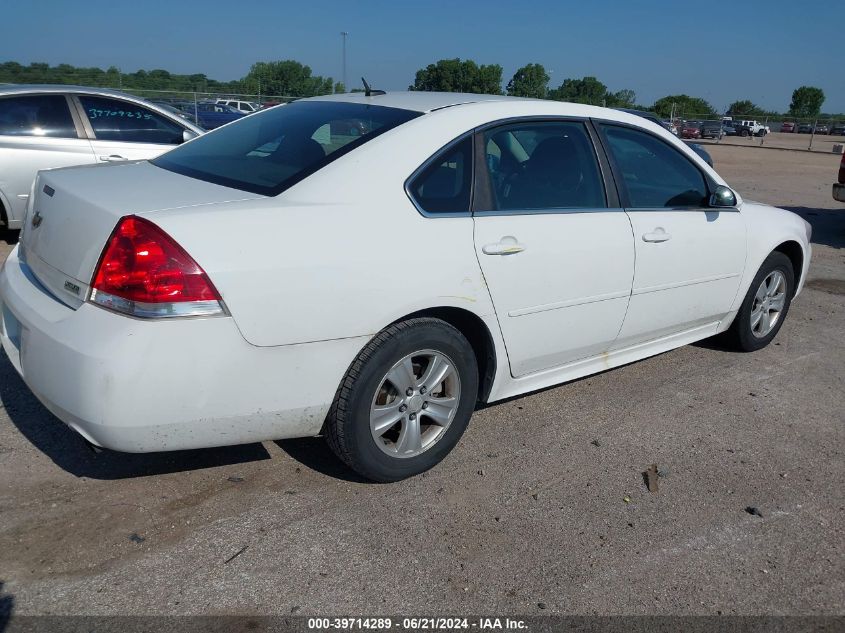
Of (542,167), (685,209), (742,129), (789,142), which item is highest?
(742,129)

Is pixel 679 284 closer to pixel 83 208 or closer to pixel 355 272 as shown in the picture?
pixel 355 272

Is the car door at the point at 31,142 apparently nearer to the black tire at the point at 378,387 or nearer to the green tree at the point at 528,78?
the black tire at the point at 378,387

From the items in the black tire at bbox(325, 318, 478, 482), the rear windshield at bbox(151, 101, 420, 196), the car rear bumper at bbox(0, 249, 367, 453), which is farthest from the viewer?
the rear windshield at bbox(151, 101, 420, 196)

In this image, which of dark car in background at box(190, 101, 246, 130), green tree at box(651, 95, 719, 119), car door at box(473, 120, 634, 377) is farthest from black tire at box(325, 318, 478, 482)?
green tree at box(651, 95, 719, 119)

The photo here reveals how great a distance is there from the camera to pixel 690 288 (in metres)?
4.41

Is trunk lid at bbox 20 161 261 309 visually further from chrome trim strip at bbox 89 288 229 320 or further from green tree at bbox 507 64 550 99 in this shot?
green tree at bbox 507 64 550 99

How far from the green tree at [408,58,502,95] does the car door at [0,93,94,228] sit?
90.3 meters

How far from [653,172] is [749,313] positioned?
4.49ft

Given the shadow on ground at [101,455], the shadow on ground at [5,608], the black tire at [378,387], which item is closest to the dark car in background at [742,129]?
the black tire at [378,387]

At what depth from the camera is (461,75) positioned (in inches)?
4006

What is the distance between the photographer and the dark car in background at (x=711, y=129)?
4742 centimetres

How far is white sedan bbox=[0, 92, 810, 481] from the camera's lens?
8.68 feet

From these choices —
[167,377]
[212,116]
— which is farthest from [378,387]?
[212,116]

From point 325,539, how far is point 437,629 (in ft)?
2.04
